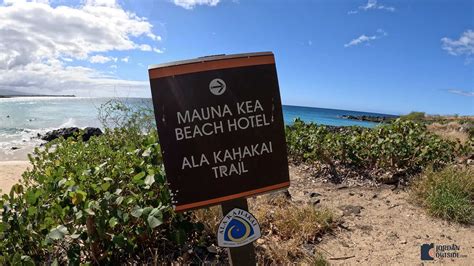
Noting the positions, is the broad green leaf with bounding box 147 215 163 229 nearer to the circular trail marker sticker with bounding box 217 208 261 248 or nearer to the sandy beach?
the circular trail marker sticker with bounding box 217 208 261 248

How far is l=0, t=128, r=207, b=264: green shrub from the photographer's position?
8.33 ft

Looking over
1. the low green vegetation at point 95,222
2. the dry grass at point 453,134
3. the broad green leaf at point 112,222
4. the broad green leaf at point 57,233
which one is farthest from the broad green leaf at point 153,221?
the dry grass at point 453,134

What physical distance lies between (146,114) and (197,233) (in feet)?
13.0

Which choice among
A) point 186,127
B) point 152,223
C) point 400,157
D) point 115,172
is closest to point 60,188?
point 115,172

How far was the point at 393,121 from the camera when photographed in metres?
7.10

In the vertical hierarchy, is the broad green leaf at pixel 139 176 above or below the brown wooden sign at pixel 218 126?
below

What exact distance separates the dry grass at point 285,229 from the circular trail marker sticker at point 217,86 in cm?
167

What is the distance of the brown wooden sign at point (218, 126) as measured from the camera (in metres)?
1.99

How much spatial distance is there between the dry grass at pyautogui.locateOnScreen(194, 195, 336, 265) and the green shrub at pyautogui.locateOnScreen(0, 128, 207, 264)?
1.48 feet

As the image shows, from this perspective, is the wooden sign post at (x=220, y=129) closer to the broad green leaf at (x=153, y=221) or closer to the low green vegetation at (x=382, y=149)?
the broad green leaf at (x=153, y=221)

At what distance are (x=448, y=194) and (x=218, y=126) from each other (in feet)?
13.0

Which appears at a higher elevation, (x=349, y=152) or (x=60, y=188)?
(x=60, y=188)

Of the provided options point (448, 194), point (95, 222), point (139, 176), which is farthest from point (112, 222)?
point (448, 194)

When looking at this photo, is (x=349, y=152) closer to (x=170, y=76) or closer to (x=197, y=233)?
(x=197, y=233)
